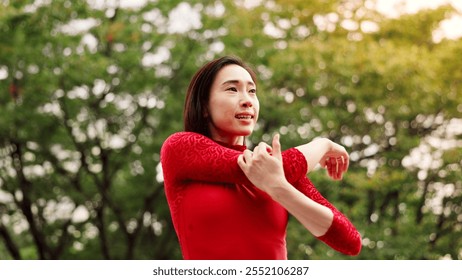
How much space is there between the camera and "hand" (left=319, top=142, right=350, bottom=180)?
1710mm

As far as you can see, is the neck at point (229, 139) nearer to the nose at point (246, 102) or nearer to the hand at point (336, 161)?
the nose at point (246, 102)

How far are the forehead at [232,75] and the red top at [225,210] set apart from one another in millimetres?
207

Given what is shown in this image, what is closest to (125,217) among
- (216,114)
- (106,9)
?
(106,9)

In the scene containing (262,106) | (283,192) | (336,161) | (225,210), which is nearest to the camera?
(283,192)

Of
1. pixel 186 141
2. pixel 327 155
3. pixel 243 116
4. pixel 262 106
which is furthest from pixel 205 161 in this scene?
pixel 262 106

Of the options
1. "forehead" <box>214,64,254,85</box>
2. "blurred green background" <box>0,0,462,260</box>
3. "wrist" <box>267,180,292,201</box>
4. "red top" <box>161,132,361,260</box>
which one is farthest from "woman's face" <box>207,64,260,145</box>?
"blurred green background" <box>0,0,462,260</box>

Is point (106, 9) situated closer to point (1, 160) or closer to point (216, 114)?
point (1, 160)

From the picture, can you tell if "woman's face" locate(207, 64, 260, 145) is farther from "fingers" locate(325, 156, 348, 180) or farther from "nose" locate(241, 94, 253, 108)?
"fingers" locate(325, 156, 348, 180)

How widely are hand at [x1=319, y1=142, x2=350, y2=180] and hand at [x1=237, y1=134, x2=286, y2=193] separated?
12.8 inches

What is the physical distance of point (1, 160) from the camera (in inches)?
432

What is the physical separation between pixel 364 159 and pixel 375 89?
4.93 ft

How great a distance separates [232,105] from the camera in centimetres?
170

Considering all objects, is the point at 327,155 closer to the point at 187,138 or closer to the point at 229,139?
the point at 229,139

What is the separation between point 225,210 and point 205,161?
0.13 meters
